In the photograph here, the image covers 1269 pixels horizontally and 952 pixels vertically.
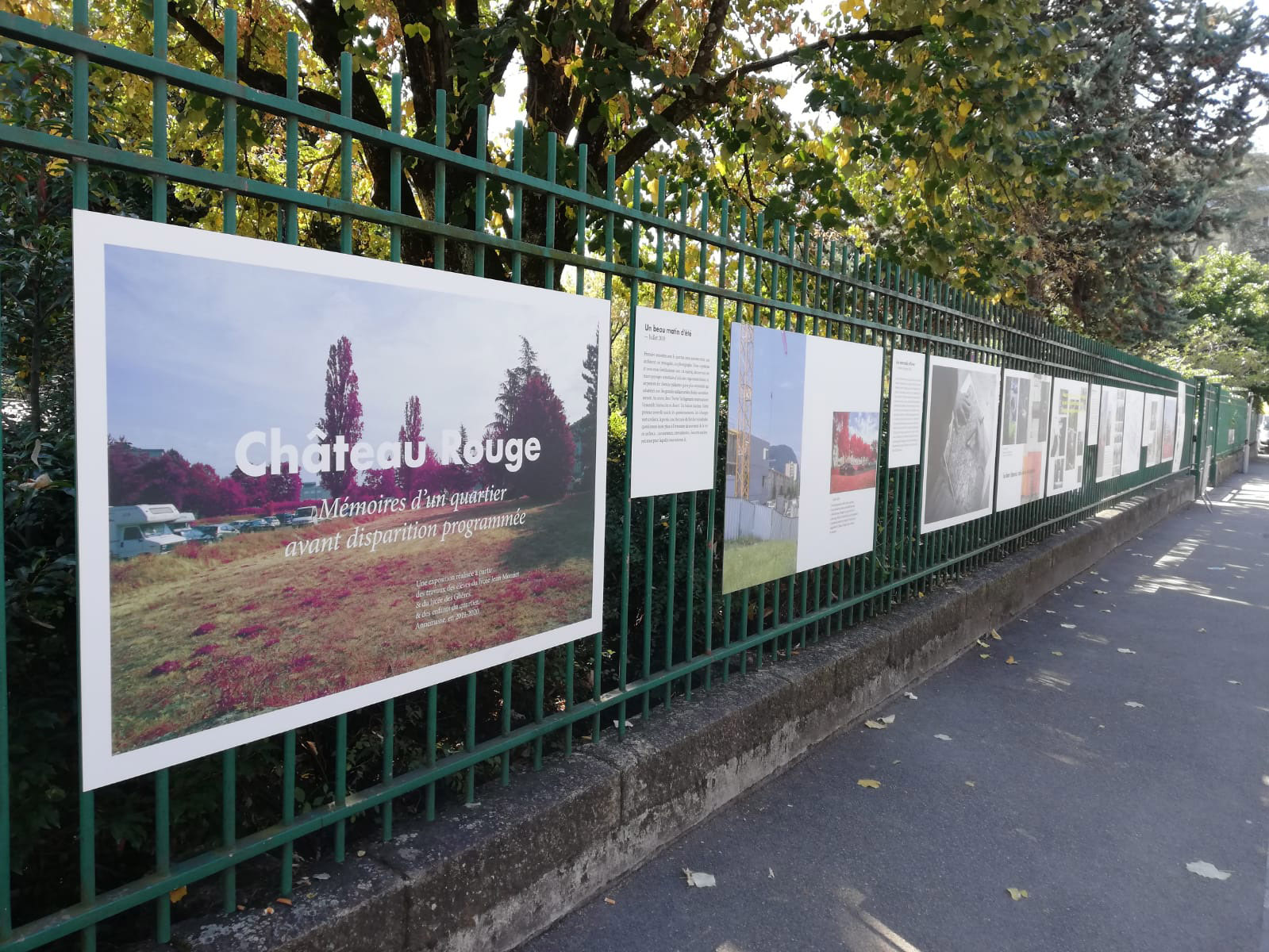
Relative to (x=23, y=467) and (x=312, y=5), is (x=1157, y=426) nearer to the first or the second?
(x=312, y=5)

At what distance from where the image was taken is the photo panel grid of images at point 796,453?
154 inches

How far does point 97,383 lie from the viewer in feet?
5.77

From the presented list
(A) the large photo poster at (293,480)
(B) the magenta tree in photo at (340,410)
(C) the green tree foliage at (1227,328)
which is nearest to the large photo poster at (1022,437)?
(A) the large photo poster at (293,480)

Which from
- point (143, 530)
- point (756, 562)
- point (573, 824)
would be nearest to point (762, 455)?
point (756, 562)

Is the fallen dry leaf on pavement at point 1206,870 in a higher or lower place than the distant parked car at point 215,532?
lower

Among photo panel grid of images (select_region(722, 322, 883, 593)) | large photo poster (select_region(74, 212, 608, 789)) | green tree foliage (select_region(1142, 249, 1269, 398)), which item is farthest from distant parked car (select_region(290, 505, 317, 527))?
green tree foliage (select_region(1142, 249, 1269, 398))

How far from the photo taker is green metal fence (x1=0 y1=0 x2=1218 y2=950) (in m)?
1.96

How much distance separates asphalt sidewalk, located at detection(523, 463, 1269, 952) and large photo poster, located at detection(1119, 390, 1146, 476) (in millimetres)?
6265

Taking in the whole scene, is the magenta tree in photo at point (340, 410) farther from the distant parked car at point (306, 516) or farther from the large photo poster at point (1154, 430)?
the large photo poster at point (1154, 430)

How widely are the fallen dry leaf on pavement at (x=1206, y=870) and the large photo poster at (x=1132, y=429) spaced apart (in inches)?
373

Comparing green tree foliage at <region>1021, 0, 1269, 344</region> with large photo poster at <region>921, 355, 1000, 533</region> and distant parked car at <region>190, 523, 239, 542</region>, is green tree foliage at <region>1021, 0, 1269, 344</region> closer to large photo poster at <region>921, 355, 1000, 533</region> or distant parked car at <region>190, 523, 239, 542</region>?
large photo poster at <region>921, 355, 1000, 533</region>

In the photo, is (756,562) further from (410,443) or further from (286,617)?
(286,617)

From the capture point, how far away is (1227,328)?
29.6m

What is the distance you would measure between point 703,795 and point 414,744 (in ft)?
3.94
